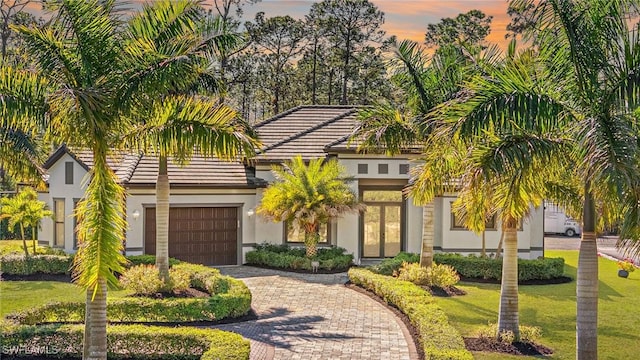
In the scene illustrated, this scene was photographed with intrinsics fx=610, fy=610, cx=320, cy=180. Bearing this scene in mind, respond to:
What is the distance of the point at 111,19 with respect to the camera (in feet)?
30.6

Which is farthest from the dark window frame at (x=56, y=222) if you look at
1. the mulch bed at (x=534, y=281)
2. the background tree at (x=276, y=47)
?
the background tree at (x=276, y=47)

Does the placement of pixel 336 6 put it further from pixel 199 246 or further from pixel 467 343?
pixel 467 343

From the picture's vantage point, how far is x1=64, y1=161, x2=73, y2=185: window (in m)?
21.6

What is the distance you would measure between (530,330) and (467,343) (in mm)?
1291

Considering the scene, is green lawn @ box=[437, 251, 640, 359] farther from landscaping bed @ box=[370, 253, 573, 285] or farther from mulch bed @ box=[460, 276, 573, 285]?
landscaping bed @ box=[370, 253, 573, 285]

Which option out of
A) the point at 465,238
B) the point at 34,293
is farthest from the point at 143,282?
the point at 465,238

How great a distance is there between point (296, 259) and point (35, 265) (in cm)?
813

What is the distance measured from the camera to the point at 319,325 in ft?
43.0

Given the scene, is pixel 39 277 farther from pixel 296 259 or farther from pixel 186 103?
pixel 186 103

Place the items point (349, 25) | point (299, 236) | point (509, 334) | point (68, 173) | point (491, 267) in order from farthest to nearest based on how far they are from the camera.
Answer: point (349, 25), point (299, 236), point (68, 173), point (491, 267), point (509, 334)

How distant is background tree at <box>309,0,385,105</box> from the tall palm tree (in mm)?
32755

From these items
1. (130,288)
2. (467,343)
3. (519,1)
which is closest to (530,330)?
(467,343)

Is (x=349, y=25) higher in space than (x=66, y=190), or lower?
higher

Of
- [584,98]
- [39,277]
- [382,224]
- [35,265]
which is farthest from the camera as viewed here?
[382,224]
